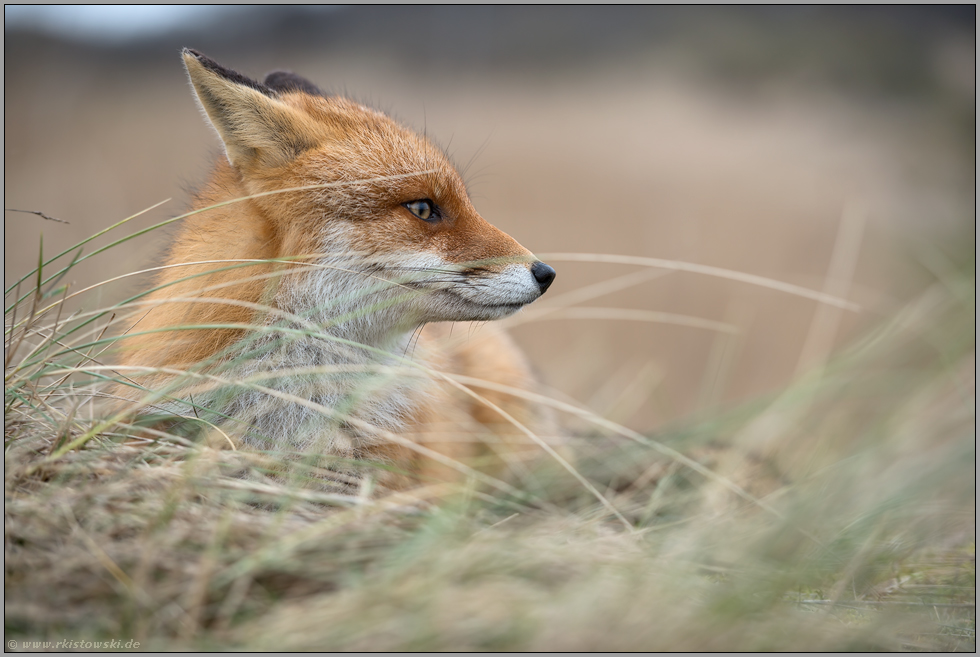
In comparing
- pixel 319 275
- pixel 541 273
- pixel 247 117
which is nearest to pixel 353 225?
pixel 319 275

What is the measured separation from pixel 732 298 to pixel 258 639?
23.5ft

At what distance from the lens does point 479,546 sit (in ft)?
4.24

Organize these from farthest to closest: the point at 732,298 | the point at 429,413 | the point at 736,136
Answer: the point at 736,136 → the point at 732,298 → the point at 429,413

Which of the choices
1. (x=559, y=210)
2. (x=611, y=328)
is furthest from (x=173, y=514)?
(x=559, y=210)

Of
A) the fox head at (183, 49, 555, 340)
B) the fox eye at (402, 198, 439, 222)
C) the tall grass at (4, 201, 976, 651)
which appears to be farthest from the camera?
the fox eye at (402, 198, 439, 222)

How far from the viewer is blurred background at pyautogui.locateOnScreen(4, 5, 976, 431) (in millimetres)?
7141

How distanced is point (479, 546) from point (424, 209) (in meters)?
1.43

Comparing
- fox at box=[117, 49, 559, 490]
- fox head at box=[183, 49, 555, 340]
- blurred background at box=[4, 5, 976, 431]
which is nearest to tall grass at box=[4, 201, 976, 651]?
fox at box=[117, 49, 559, 490]

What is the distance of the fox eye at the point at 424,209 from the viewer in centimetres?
228

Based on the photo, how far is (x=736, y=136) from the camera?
10422 millimetres

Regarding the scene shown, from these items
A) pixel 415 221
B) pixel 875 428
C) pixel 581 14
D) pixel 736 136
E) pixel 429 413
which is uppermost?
pixel 581 14

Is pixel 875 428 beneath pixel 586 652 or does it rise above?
above

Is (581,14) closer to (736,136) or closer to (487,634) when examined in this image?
(736,136)

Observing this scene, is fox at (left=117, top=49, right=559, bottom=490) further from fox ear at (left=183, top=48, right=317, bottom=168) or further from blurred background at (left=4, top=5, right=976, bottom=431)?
blurred background at (left=4, top=5, right=976, bottom=431)
